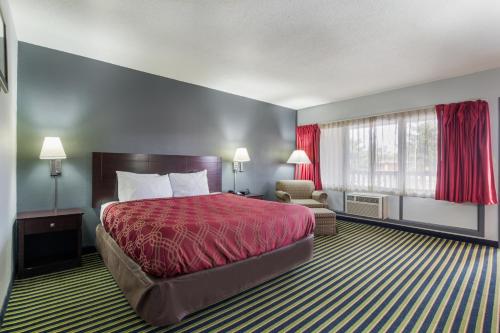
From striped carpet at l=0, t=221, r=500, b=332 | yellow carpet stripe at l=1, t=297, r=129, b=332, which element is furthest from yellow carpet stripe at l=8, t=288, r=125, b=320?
yellow carpet stripe at l=1, t=297, r=129, b=332

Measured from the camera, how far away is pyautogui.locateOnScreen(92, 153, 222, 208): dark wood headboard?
3.23 meters

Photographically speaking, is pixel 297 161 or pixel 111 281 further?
pixel 297 161

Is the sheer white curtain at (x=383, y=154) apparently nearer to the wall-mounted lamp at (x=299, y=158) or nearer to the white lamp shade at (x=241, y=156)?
the wall-mounted lamp at (x=299, y=158)

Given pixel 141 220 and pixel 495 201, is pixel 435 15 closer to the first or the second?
pixel 495 201

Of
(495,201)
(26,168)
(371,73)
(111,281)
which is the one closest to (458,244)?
(495,201)

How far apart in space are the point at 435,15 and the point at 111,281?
400cm

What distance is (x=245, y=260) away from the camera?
2113mm

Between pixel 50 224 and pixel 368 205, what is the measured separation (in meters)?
4.85

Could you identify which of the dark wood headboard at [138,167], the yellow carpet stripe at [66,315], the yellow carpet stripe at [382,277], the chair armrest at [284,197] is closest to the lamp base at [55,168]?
the dark wood headboard at [138,167]

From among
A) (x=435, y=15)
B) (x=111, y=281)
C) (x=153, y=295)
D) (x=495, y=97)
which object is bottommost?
(x=111, y=281)

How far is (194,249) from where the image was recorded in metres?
1.78

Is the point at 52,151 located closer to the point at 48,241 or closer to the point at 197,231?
the point at 48,241

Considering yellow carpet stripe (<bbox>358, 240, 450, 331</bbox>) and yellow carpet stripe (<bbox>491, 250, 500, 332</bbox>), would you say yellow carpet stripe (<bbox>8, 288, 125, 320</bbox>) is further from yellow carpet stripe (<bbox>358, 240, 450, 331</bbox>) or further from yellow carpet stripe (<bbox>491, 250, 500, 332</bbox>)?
yellow carpet stripe (<bbox>491, 250, 500, 332</bbox>)

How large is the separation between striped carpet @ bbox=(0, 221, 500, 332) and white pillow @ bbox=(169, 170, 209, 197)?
1283 mm
